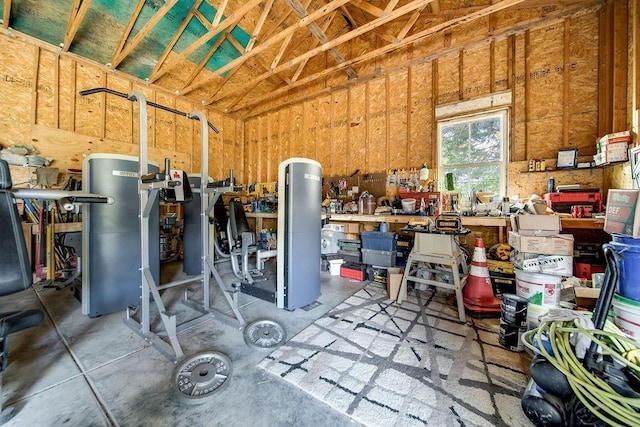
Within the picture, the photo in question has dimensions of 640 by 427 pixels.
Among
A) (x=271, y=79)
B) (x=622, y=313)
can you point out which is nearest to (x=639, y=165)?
(x=622, y=313)

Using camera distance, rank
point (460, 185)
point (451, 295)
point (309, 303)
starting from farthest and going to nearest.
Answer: point (460, 185) → point (451, 295) → point (309, 303)

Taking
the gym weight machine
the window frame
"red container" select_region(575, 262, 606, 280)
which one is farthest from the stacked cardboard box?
the gym weight machine

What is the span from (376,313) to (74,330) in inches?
115

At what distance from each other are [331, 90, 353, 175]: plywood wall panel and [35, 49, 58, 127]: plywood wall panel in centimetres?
535

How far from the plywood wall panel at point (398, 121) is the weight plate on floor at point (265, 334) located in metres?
3.89

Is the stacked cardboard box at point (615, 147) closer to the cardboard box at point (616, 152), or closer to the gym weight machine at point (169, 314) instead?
the cardboard box at point (616, 152)

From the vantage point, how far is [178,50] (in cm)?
489

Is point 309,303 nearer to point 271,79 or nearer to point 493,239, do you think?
point 493,239

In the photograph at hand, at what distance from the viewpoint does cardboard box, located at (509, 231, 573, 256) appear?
2012 millimetres

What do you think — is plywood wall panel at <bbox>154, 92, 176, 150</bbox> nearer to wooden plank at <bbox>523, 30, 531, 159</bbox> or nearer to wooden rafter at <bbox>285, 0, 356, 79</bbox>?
wooden rafter at <bbox>285, 0, 356, 79</bbox>

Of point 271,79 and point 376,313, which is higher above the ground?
point 271,79

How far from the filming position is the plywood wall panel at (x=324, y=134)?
566cm

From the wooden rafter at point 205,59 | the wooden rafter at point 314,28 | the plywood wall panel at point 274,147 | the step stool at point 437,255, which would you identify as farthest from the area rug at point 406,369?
the wooden rafter at point 205,59

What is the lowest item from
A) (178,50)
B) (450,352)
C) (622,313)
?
(450,352)
